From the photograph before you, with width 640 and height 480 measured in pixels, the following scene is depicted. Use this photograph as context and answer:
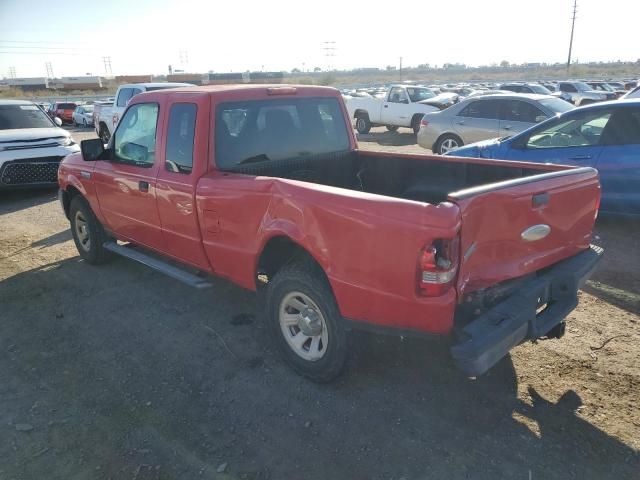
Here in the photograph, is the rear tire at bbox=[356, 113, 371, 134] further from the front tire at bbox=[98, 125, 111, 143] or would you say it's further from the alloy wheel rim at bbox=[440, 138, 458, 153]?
the front tire at bbox=[98, 125, 111, 143]

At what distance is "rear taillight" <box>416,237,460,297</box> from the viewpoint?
2.53 m

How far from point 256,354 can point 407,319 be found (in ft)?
5.03

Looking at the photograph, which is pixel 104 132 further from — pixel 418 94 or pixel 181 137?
pixel 181 137

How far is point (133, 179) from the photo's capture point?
4.55 meters

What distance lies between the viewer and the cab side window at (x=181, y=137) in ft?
13.0

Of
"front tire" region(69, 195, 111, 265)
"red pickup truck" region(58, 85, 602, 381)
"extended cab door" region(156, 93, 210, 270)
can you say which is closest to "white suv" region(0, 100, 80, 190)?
"front tire" region(69, 195, 111, 265)

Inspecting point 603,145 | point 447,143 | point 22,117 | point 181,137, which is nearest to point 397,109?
point 447,143

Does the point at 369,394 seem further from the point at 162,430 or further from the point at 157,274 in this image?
the point at 157,274

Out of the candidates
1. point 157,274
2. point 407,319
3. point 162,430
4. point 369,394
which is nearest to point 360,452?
point 369,394

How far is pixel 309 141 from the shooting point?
14.8 feet

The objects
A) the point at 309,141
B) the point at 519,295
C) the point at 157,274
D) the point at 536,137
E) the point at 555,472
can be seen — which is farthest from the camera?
the point at 536,137

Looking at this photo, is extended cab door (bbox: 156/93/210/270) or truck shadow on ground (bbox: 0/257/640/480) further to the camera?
extended cab door (bbox: 156/93/210/270)

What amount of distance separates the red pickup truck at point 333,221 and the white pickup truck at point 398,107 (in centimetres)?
1424

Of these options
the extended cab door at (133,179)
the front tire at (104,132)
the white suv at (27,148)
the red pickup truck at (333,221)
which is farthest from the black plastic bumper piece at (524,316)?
the front tire at (104,132)
